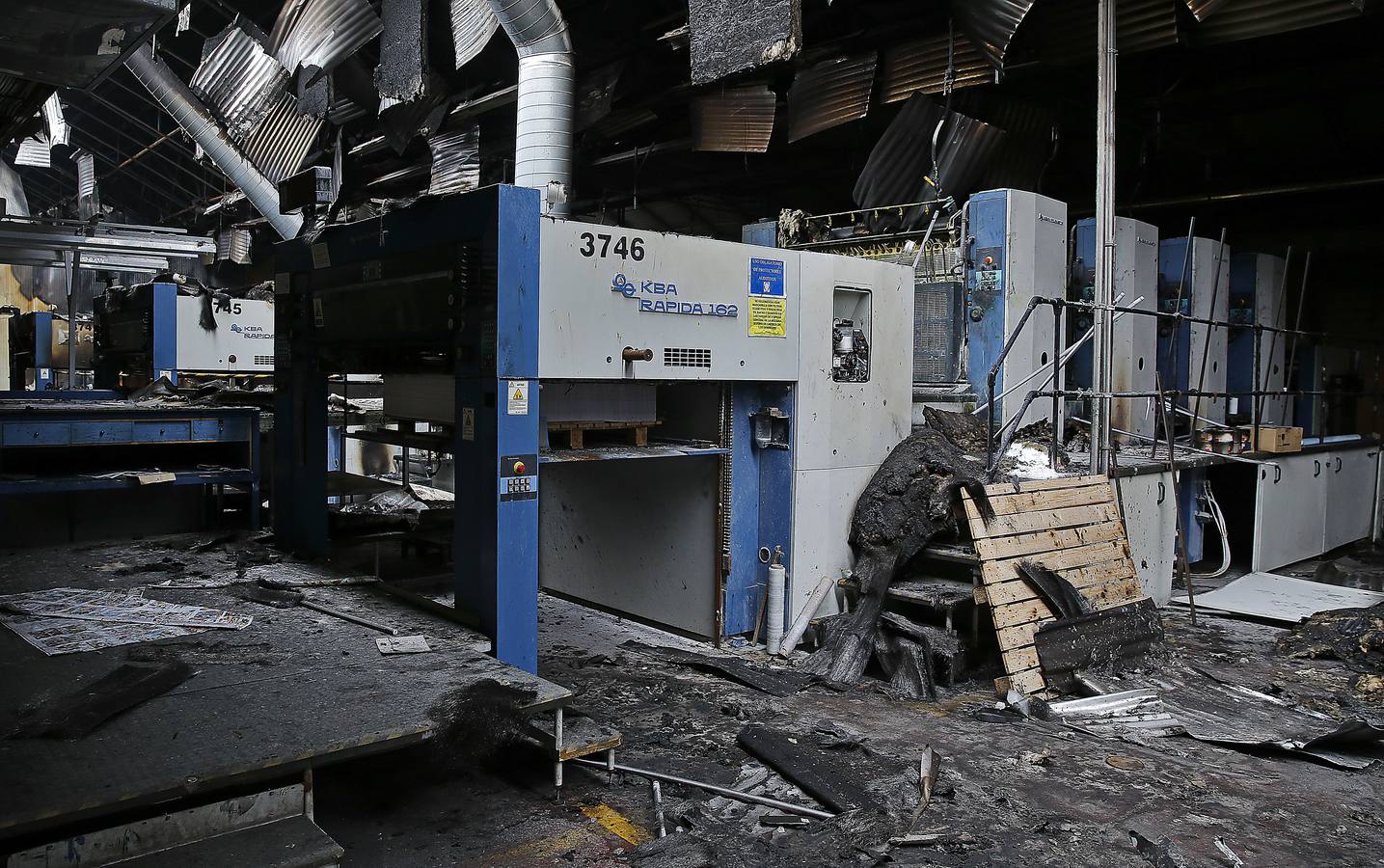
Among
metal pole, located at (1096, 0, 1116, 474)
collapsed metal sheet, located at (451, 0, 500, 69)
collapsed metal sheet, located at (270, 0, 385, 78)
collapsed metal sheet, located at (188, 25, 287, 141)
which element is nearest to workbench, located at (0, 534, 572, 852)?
metal pole, located at (1096, 0, 1116, 474)

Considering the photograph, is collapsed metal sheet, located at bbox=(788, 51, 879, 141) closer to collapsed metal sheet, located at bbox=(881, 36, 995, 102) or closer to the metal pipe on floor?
collapsed metal sheet, located at bbox=(881, 36, 995, 102)

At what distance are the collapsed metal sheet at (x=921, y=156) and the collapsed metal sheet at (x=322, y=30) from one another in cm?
467

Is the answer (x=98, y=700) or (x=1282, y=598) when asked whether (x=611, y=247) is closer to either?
(x=98, y=700)

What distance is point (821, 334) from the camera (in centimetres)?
520

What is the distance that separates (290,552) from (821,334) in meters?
3.12

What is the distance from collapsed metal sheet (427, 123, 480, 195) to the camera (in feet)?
30.4

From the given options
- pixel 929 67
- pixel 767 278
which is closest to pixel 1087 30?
pixel 929 67

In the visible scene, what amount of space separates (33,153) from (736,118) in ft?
34.0

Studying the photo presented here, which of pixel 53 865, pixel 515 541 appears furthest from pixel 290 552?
pixel 53 865

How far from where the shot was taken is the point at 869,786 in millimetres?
3430

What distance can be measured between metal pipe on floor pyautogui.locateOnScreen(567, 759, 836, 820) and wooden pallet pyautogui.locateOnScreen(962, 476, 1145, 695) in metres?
1.66

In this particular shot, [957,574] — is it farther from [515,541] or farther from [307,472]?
[307,472]

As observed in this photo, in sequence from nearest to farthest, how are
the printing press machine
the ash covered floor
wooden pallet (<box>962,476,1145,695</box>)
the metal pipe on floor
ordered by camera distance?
the ash covered floor < the metal pipe on floor < the printing press machine < wooden pallet (<box>962,476,1145,695</box>)

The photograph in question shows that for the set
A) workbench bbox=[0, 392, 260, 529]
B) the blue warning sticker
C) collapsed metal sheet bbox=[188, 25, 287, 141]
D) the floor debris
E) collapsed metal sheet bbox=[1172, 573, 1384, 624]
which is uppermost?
collapsed metal sheet bbox=[188, 25, 287, 141]
